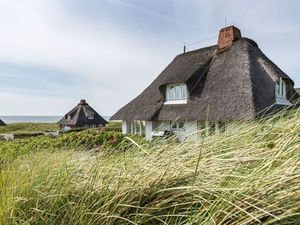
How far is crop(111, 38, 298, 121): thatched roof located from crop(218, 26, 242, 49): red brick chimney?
1.21 ft

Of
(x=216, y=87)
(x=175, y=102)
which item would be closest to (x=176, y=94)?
(x=175, y=102)

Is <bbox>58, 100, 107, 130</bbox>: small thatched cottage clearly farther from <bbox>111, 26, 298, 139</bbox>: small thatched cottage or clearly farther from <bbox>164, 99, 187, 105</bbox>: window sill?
<bbox>164, 99, 187, 105</bbox>: window sill

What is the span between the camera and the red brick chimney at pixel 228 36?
18391 millimetres

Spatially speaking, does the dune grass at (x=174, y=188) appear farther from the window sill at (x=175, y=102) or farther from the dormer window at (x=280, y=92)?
the window sill at (x=175, y=102)

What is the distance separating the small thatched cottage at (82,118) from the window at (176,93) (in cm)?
1901

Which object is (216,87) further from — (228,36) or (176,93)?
(228,36)

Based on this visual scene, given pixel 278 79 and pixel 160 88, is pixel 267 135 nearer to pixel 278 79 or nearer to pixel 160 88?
pixel 278 79

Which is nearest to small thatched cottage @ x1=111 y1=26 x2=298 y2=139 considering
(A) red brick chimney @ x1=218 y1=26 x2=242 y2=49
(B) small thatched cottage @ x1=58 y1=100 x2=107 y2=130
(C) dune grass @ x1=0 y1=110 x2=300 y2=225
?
(A) red brick chimney @ x1=218 y1=26 x2=242 y2=49

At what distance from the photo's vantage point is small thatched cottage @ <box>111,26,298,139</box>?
48.2 ft

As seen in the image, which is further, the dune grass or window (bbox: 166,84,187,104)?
window (bbox: 166,84,187,104)

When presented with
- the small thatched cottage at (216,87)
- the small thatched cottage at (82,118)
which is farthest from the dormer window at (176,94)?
the small thatched cottage at (82,118)

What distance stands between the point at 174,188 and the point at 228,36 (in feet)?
59.6

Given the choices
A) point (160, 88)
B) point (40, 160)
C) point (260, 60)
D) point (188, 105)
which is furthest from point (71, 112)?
point (40, 160)

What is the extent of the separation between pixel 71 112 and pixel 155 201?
123 ft
